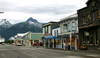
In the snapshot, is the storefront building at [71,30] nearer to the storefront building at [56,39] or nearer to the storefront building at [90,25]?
the storefront building at [90,25]

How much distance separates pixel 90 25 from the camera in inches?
1228

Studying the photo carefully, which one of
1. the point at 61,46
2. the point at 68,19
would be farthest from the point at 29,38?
the point at 68,19

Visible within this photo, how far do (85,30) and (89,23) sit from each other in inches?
99.3

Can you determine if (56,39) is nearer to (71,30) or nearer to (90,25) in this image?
(71,30)

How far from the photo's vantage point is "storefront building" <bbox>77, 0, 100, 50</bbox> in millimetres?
30469

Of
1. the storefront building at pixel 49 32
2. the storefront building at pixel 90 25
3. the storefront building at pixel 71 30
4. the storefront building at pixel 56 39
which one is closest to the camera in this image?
the storefront building at pixel 90 25

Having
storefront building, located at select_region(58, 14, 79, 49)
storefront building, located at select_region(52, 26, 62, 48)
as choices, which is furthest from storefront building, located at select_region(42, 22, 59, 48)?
storefront building, located at select_region(58, 14, 79, 49)

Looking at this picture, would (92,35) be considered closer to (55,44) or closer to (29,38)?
(55,44)

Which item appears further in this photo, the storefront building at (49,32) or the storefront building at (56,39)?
the storefront building at (49,32)

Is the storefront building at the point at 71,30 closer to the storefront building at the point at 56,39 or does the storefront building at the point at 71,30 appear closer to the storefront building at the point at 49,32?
the storefront building at the point at 56,39

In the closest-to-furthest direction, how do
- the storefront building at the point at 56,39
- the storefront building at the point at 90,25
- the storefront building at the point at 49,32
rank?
the storefront building at the point at 90,25
the storefront building at the point at 56,39
the storefront building at the point at 49,32

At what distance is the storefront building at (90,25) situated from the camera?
30469 millimetres

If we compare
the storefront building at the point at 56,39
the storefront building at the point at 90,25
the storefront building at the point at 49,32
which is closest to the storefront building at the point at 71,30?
the storefront building at the point at 90,25

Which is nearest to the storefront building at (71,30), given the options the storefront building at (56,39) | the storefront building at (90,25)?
the storefront building at (90,25)
